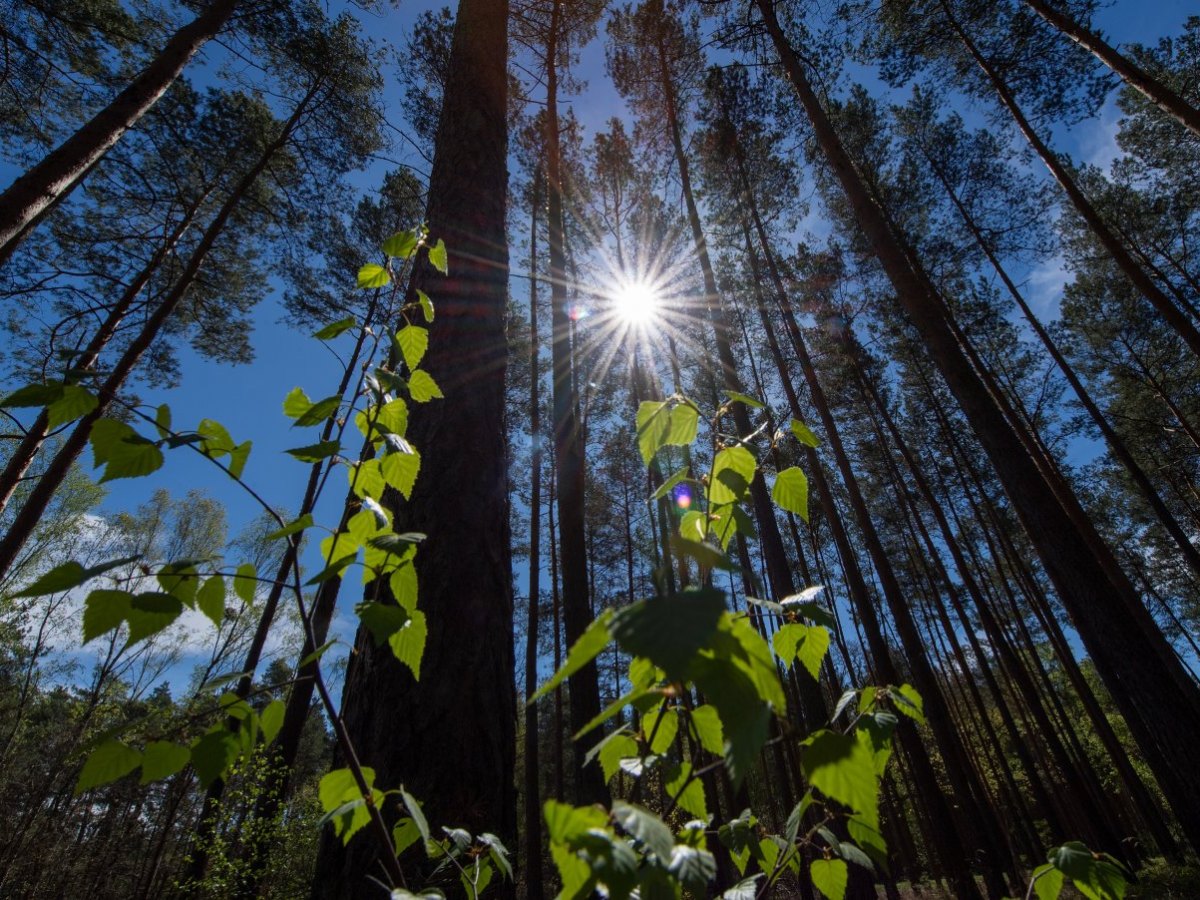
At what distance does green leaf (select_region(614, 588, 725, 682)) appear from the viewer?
0.29m

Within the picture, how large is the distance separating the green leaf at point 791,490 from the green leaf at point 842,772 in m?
0.31

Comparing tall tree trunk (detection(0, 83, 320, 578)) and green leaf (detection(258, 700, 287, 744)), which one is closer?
green leaf (detection(258, 700, 287, 744))

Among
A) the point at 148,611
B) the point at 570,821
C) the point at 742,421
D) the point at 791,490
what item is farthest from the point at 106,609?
the point at 742,421

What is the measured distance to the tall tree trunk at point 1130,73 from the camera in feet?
18.3

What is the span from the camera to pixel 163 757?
55 centimetres

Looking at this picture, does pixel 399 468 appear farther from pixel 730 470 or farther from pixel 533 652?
pixel 533 652

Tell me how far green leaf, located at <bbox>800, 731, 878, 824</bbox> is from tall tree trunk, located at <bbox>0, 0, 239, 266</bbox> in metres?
4.79

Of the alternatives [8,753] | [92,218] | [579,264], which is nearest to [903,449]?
[579,264]

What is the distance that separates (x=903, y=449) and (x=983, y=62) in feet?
23.7

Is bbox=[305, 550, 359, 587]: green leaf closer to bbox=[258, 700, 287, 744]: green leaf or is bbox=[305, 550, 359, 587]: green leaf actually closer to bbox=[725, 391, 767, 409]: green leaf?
bbox=[258, 700, 287, 744]: green leaf

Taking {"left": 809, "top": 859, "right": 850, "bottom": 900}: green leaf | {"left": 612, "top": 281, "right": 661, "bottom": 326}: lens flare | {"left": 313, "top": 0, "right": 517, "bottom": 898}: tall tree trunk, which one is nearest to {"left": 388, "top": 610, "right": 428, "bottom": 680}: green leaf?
{"left": 313, "top": 0, "right": 517, "bottom": 898}: tall tree trunk

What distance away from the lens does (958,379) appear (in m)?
4.08

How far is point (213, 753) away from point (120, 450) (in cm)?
34

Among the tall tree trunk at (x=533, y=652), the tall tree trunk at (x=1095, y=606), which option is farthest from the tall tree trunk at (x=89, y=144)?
the tall tree trunk at (x=1095, y=606)
